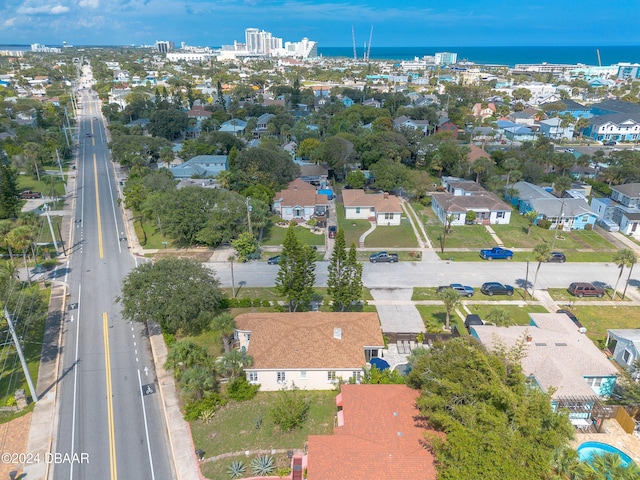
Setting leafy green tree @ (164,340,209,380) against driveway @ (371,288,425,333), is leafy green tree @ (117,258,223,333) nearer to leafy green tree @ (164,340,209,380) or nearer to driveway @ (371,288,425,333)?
leafy green tree @ (164,340,209,380)

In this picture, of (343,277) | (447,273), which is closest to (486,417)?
(343,277)

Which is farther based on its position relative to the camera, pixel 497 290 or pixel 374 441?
pixel 497 290

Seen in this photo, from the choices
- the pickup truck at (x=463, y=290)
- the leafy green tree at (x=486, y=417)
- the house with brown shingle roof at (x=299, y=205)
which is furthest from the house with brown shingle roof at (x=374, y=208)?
the leafy green tree at (x=486, y=417)

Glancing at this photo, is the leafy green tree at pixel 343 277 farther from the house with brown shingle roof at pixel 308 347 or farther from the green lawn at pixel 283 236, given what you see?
the green lawn at pixel 283 236

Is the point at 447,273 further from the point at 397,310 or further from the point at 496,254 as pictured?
the point at 397,310

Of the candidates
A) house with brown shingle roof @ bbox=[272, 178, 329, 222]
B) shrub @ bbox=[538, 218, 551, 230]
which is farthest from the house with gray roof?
house with brown shingle roof @ bbox=[272, 178, 329, 222]
